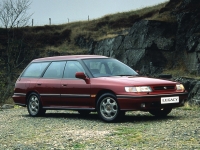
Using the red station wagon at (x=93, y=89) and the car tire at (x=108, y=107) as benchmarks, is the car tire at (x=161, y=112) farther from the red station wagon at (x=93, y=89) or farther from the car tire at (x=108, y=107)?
the car tire at (x=108, y=107)

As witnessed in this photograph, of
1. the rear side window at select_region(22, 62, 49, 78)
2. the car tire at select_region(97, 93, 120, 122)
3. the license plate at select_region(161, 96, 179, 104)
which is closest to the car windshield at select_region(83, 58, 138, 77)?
the car tire at select_region(97, 93, 120, 122)

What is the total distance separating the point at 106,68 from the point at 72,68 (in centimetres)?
97

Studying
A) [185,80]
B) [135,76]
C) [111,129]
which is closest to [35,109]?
[135,76]

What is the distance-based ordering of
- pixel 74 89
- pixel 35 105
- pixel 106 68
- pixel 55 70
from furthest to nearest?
pixel 35 105, pixel 55 70, pixel 106 68, pixel 74 89

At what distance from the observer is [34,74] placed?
1305 cm

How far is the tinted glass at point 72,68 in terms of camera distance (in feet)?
37.3

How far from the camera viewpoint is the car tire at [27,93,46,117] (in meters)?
12.5

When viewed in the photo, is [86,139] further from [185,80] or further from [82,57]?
[185,80]

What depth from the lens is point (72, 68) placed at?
11625 mm

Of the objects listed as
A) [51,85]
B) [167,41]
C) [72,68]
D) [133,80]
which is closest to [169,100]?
[133,80]

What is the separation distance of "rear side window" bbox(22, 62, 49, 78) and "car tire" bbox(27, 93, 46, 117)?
2.10 ft

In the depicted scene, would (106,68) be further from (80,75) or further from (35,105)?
(35,105)

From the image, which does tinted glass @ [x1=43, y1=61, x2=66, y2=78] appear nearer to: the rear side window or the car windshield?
the rear side window

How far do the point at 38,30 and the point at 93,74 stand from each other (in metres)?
44.9
